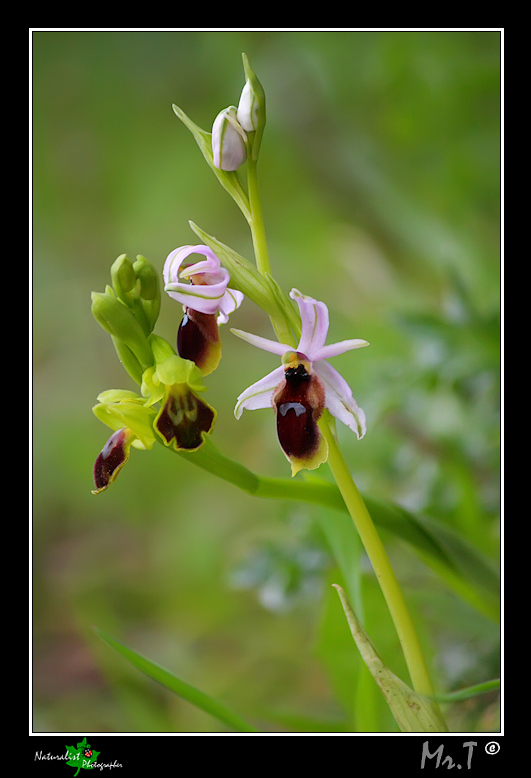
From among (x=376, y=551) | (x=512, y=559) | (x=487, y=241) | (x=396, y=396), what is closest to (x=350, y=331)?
(x=487, y=241)

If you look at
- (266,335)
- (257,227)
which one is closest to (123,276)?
(257,227)

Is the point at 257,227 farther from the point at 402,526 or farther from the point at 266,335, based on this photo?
the point at 266,335

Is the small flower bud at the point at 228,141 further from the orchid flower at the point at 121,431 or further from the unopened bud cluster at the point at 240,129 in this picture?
the orchid flower at the point at 121,431

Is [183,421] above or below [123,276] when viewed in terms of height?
below

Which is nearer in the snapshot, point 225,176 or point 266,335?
point 225,176

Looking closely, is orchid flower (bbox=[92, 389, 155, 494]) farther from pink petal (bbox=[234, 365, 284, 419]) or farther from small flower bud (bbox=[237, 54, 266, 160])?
small flower bud (bbox=[237, 54, 266, 160])
